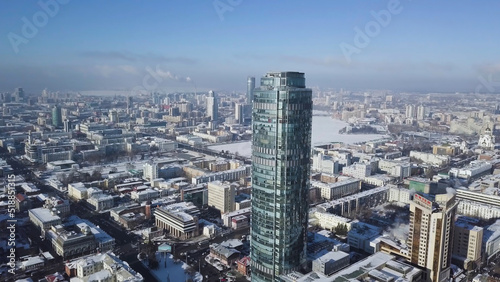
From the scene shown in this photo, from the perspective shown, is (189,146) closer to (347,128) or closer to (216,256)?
(347,128)

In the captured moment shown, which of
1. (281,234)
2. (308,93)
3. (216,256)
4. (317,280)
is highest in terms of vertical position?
(308,93)

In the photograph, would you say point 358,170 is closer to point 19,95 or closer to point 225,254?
point 225,254

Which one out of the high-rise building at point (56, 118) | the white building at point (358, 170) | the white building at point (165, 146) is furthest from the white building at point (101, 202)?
the high-rise building at point (56, 118)

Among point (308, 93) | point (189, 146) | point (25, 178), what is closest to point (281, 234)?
point (308, 93)

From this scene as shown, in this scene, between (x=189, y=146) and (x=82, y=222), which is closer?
(x=82, y=222)

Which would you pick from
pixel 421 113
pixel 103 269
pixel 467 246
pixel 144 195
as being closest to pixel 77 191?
pixel 144 195

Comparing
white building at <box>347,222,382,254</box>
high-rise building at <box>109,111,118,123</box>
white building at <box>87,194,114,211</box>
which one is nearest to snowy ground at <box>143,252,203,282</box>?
white building at <box>347,222,382,254</box>

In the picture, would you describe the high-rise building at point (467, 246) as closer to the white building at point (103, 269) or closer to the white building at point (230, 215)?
the white building at point (230, 215)

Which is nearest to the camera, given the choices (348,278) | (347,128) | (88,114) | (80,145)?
(348,278)

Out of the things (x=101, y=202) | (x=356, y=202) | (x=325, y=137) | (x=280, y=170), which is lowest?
(x=356, y=202)
